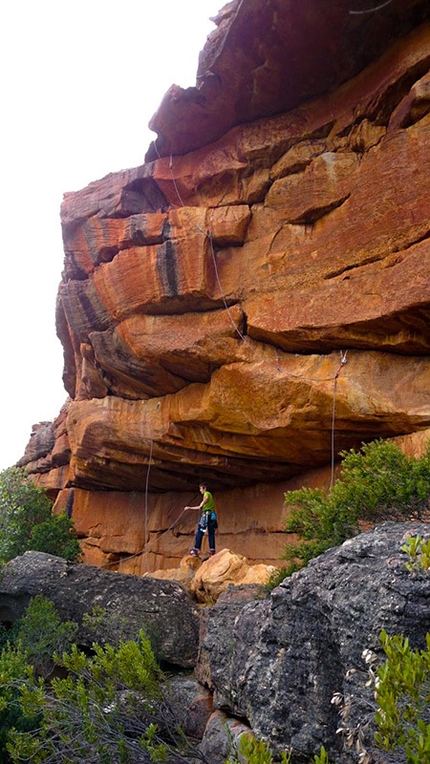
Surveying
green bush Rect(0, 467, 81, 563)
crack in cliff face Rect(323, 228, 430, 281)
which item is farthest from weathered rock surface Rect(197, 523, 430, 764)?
green bush Rect(0, 467, 81, 563)

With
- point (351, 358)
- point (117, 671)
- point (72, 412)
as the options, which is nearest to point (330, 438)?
point (351, 358)

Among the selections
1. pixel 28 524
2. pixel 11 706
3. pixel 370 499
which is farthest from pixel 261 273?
pixel 28 524

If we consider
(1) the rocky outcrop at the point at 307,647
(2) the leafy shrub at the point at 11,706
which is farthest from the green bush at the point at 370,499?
(2) the leafy shrub at the point at 11,706

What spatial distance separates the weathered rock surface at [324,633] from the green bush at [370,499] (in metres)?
1.67

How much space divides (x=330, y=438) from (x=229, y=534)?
4674mm

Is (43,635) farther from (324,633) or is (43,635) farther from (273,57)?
(273,57)

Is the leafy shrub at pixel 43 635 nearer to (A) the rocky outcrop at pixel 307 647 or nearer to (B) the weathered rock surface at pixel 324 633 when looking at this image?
(A) the rocky outcrop at pixel 307 647

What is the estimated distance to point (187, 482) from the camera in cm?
1742

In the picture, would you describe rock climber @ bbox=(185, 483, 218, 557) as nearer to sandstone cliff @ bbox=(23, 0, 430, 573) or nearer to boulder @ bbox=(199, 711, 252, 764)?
sandstone cliff @ bbox=(23, 0, 430, 573)

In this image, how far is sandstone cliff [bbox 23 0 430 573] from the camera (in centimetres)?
1120

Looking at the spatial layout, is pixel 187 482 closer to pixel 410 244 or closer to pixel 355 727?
pixel 410 244

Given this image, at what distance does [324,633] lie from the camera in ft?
16.8

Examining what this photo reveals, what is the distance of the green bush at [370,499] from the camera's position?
7.09 metres

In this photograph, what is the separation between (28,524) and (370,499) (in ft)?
41.1
